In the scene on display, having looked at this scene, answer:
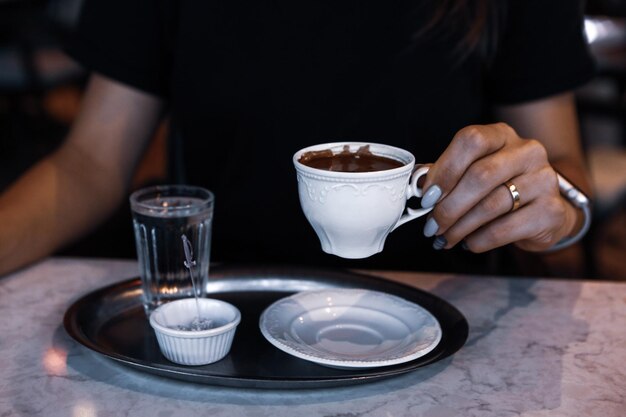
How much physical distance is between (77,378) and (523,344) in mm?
579

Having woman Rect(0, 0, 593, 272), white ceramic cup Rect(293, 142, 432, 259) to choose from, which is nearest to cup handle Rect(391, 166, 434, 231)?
white ceramic cup Rect(293, 142, 432, 259)

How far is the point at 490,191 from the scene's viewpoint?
1.04 metres

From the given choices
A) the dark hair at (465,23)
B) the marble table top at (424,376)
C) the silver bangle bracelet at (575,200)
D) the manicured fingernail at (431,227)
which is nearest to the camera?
the marble table top at (424,376)

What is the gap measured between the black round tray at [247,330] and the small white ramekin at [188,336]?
0.01m

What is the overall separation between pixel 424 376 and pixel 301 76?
708 mm

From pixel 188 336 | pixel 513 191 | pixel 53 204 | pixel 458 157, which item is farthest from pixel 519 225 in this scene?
pixel 53 204

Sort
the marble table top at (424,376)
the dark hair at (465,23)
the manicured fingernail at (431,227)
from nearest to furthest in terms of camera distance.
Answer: the marble table top at (424,376) < the manicured fingernail at (431,227) < the dark hair at (465,23)

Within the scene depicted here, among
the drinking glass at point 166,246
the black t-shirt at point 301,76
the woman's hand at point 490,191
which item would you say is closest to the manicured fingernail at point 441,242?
the woman's hand at point 490,191

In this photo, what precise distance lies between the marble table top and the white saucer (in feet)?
0.12

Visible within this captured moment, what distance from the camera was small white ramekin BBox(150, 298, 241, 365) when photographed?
94 cm

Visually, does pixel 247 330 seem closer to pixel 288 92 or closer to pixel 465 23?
pixel 288 92

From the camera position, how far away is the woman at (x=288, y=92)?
4.86 feet

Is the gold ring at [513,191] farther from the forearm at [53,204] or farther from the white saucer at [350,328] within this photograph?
the forearm at [53,204]

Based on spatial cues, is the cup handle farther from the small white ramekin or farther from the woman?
the woman
